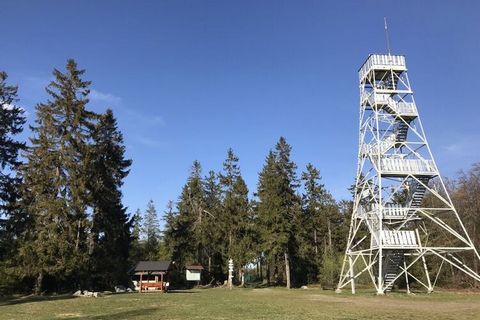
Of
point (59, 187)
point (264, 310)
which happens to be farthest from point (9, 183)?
point (264, 310)

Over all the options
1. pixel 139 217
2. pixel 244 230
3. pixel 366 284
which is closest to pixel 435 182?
pixel 366 284

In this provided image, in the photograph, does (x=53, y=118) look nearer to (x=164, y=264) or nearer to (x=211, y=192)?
(x=164, y=264)

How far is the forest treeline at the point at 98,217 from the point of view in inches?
1438

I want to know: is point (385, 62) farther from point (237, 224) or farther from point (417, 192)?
point (237, 224)

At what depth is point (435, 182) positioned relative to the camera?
46.8m

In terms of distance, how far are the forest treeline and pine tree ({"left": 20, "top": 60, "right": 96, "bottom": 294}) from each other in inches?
3.3

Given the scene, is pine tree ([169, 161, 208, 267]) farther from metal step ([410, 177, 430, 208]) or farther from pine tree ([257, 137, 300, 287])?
metal step ([410, 177, 430, 208])

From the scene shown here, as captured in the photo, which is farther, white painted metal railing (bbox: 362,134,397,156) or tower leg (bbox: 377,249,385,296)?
white painted metal railing (bbox: 362,134,397,156)

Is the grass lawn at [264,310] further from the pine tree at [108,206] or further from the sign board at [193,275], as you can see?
the sign board at [193,275]

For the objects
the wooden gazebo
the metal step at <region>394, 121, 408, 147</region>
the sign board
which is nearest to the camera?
the metal step at <region>394, 121, 408, 147</region>

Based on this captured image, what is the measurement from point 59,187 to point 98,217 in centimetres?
667

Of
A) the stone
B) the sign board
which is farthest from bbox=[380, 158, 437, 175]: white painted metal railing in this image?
the sign board

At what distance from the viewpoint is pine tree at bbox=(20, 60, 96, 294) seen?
3544cm

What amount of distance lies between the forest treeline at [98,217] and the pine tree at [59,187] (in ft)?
0.27
